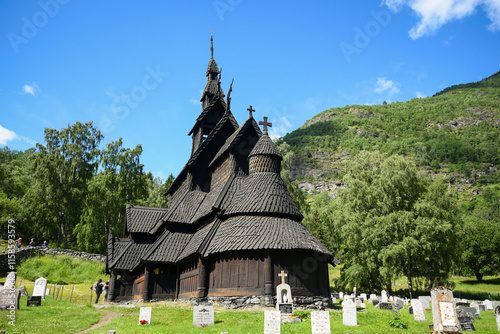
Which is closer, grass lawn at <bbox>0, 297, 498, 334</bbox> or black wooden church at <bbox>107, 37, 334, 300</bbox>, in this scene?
grass lawn at <bbox>0, 297, 498, 334</bbox>

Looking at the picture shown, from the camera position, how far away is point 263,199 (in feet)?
66.7

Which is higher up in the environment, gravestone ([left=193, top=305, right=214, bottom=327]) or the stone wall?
the stone wall

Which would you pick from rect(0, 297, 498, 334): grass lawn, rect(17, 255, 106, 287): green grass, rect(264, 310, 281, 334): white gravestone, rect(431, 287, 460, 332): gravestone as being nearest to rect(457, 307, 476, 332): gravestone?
rect(0, 297, 498, 334): grass lawn

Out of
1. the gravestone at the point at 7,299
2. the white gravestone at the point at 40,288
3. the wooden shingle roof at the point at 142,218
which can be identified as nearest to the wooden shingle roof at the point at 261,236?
the gravestone at the point at 7,299

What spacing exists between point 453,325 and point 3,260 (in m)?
35.6

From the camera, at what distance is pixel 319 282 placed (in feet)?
61.5

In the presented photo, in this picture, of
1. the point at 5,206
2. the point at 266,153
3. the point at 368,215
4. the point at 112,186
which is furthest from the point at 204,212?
the point at 5,206

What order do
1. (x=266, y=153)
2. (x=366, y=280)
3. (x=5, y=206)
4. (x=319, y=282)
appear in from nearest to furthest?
(x=319, y=282), (x=266, y=153), (x=366, y=280), (x=5, y=206)

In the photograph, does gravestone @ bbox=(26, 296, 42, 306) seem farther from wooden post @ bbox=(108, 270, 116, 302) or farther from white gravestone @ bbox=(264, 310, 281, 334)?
white gravestone @ bbox=(264, 310, 281, 334)

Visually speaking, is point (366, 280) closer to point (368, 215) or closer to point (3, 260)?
point (368, 215)

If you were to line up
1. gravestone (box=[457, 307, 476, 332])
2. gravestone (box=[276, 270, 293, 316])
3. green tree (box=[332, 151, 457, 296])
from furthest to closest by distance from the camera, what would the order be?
1. green tree (box=[332, 151, 457, 296])
2. gravestone (box=[276, 270, 293, 316])
3. gravestone (box=[457, 307, 476, 332])

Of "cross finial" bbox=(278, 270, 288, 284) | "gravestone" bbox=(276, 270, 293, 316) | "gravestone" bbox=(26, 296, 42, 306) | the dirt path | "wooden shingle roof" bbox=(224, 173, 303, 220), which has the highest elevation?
"wooden shingle roof" bbox=(224, 173, 303, 220)

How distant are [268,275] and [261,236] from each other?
2000 mm

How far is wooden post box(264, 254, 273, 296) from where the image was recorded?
17016 mm
